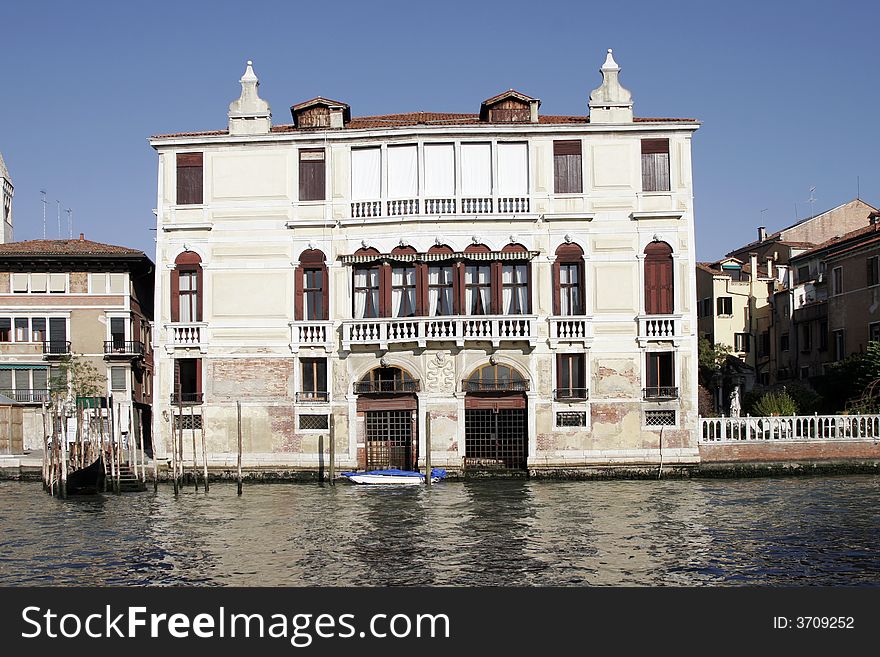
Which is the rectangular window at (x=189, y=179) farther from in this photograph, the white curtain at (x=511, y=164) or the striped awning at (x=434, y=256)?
the white curtain at (x=511, y=164)

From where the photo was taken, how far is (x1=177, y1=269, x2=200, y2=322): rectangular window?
3372 cm

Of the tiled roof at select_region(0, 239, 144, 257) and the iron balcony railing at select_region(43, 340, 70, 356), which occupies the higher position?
the tiled roof at select_region(0, 239, 144, 257)

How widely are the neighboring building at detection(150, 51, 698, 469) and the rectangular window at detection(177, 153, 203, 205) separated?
6 centimetres

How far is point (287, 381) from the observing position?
33.3 metres

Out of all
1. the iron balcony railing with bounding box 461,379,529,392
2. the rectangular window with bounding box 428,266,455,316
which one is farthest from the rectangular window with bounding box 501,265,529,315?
the iron balcony railing with bounding box 461,379,529,392

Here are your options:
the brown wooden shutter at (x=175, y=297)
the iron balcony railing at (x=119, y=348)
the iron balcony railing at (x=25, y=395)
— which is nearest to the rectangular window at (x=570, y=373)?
the brown wooden shutter at (x=175, y=297)

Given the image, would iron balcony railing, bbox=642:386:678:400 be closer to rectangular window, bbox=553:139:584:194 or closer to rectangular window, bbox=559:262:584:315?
rectangular window, bbox=559:262:584:315

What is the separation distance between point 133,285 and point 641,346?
75.4 feet

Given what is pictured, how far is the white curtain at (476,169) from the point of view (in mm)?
33219

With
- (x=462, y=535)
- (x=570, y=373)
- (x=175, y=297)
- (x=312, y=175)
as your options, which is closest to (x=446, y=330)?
(x=570, y=373)

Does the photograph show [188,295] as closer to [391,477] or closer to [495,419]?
[391,477]

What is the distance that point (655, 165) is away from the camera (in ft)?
108

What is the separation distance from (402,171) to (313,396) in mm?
7056
